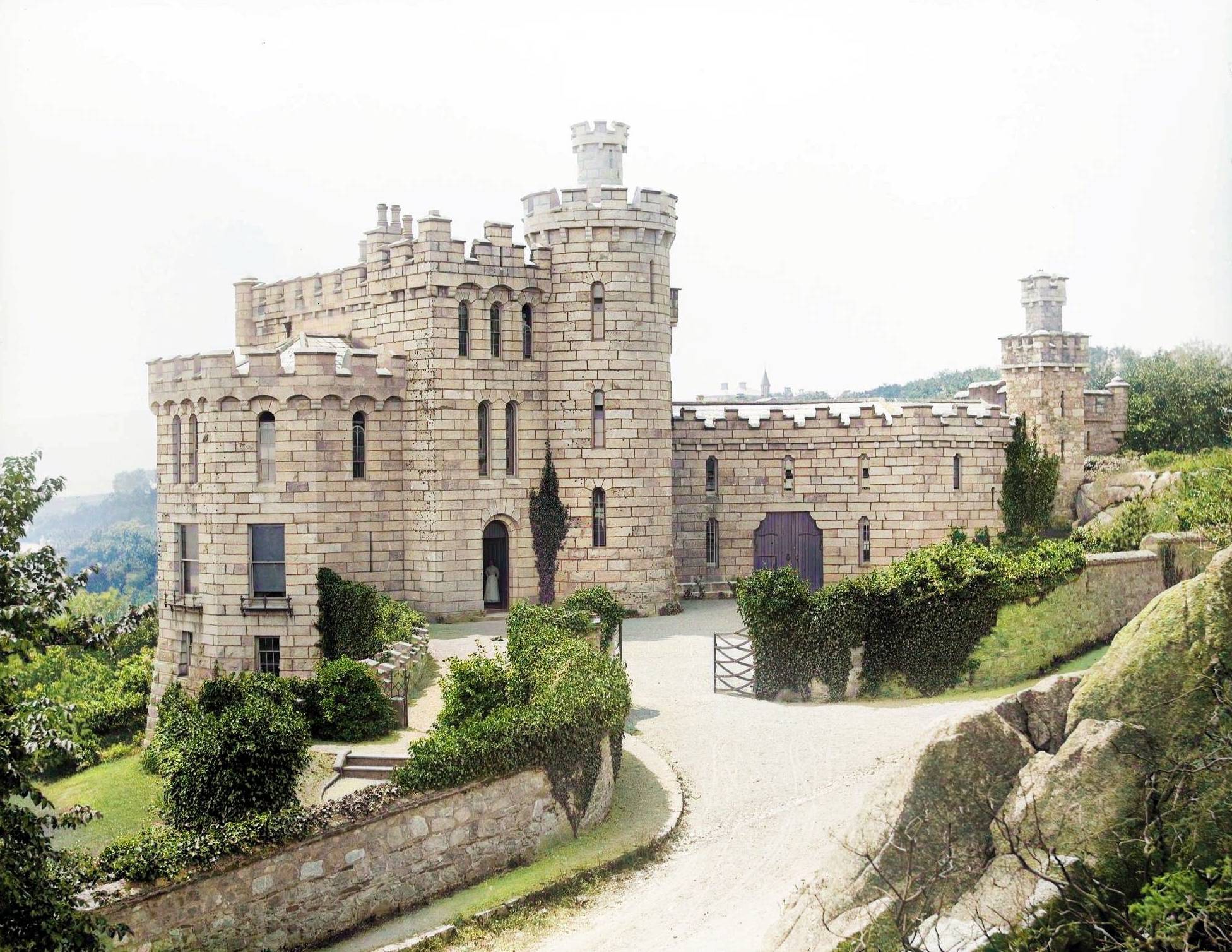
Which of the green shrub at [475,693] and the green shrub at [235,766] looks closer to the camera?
the green shrub at [235,766]

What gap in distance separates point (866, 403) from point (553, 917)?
26034 millimetres

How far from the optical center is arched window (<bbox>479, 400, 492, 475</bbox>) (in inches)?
1444

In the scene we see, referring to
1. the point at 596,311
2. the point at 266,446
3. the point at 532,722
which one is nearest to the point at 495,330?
the point at 596,311

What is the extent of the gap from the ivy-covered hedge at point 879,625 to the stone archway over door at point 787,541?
12660 mm

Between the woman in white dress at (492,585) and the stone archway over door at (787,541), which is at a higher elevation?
the stone archway over door at (787,541)

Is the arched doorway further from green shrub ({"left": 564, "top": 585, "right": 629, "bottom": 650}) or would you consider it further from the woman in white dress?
green shrub ({"left": 564, "top": 585, "right": 629, "bottom": 650})

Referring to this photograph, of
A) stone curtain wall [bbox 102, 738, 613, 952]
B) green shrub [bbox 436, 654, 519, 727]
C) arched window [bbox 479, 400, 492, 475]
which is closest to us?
stone curtain wall [bbox 102, 738, 613, 952]

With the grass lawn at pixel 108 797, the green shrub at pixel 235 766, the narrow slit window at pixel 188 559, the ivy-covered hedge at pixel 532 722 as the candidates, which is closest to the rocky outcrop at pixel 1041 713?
the ivy-covered hedge at pixel 532 722

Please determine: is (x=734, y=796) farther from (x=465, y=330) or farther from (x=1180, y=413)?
(x=1180, y=413)

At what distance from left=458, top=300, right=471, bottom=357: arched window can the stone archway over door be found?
10783 millimetres

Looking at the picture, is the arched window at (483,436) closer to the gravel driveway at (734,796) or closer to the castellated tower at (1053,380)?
the gravel driveway at (734,796)

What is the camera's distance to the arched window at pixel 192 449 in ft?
116

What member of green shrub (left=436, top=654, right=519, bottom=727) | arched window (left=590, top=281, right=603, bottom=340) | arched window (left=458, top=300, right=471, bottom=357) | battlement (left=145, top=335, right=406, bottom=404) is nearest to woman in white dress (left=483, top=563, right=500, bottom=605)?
battlement (left=145, top=335, right=406, bottom=404)

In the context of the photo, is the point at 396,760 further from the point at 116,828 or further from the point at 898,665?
the point at 898,665
